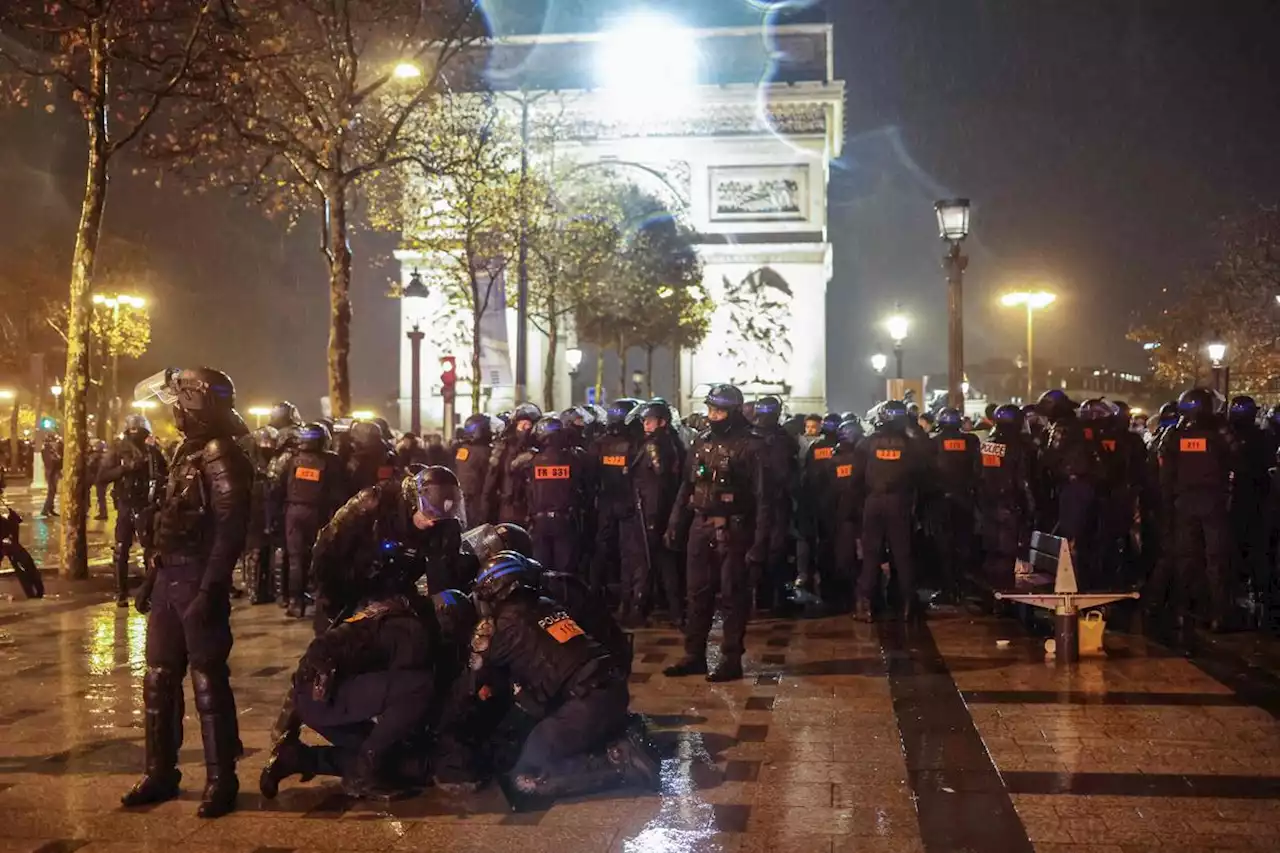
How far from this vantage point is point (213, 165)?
725 inches

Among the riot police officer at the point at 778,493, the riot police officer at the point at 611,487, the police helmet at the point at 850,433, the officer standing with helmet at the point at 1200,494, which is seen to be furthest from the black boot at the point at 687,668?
the officer standing with helmet at the point at 1200,494

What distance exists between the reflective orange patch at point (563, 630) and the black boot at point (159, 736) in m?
1.77

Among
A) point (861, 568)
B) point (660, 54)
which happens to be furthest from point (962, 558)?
point (660, 54)

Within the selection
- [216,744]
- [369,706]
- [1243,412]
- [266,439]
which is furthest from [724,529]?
[266,439]

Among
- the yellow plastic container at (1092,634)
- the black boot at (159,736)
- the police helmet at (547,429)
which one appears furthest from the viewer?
the police helmet at (547,429)

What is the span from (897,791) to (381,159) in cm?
1370

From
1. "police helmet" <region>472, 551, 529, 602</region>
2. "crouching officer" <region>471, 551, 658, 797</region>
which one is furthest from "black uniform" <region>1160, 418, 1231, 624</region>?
"police helmet" <region>472, 551, 529, 602</region>

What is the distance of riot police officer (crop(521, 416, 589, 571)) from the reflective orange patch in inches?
192

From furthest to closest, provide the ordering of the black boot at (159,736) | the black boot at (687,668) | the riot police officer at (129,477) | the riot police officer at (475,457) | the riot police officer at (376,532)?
the riot police officer at (475,457) → the riot police officer at (129,477) → the black boot at (687,668) → the riot police officer at (376,532) → the black boot at (159,736)

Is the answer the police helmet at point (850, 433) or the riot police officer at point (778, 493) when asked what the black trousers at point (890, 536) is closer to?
the riot police officer at point (778, 493)

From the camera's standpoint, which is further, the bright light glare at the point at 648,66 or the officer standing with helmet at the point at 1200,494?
the bright light glare at the point at 648,66

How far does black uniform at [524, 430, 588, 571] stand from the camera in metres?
11.0

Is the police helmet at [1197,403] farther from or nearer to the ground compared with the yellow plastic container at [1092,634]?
farther from the ground

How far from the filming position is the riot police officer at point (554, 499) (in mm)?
10992
